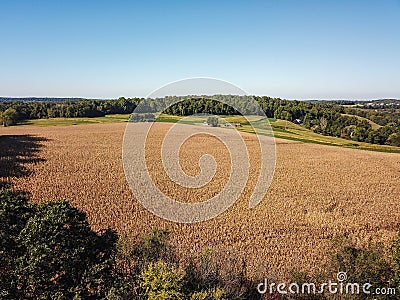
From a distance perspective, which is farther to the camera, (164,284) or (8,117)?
(8,117)

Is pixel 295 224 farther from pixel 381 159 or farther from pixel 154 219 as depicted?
pixel 381 159

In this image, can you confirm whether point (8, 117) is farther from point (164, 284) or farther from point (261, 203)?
point (164, 284)

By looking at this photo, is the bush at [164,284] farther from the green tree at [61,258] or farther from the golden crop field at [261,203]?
the golden crop field at [261,203]

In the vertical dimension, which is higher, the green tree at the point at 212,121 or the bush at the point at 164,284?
the green tree at the point at 212,121

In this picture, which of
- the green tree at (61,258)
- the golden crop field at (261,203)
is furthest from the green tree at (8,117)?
the green tree at (61,258)

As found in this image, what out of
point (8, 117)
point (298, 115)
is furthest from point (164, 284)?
point (298, 115)

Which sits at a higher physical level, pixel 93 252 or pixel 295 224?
pixel 93 252

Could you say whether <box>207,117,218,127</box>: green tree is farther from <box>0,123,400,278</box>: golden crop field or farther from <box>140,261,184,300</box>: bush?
<box>140,261,184,300</box>: bush

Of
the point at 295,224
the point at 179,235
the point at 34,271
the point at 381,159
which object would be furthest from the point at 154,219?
the point at 381,159
